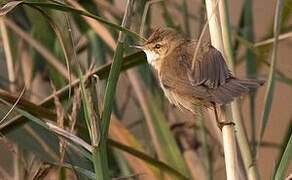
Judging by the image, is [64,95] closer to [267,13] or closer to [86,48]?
[86,48]

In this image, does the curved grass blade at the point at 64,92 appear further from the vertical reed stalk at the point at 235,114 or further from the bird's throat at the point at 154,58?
the vertical reed stalk at the point at 235,114

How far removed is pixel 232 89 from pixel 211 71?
9cm

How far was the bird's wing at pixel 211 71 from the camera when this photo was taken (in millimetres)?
1536

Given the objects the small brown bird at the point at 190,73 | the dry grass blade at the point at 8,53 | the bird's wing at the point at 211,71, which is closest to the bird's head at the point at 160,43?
the small brown bird at the point at 190,73

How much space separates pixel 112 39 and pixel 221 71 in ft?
2.50

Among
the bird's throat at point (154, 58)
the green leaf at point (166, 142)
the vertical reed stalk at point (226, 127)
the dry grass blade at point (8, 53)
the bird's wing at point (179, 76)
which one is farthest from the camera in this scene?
the dry grass blade at point (8, 53)

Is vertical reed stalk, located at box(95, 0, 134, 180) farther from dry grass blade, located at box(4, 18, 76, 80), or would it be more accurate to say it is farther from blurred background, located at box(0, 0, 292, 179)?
dry grass blade, located at box(4, 18, 76, 80)

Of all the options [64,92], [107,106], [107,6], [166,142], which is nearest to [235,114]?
[107,106]

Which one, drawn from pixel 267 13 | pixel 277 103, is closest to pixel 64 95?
pixel 267 13

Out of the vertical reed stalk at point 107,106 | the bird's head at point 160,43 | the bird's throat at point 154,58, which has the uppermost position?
the bird's head at point 160,43

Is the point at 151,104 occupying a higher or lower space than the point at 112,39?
lower

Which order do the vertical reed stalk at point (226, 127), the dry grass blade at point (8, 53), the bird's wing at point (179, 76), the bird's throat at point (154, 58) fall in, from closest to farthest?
the vertical reed stalk at point (226, 127), the bird's wing at point (179, 76), the bird's throat at point (154, 58), the dry grass blade at point (8, 53)

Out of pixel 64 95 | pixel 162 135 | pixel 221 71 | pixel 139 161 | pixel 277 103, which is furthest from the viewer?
pixel 277 103

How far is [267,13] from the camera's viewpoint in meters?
3.43
